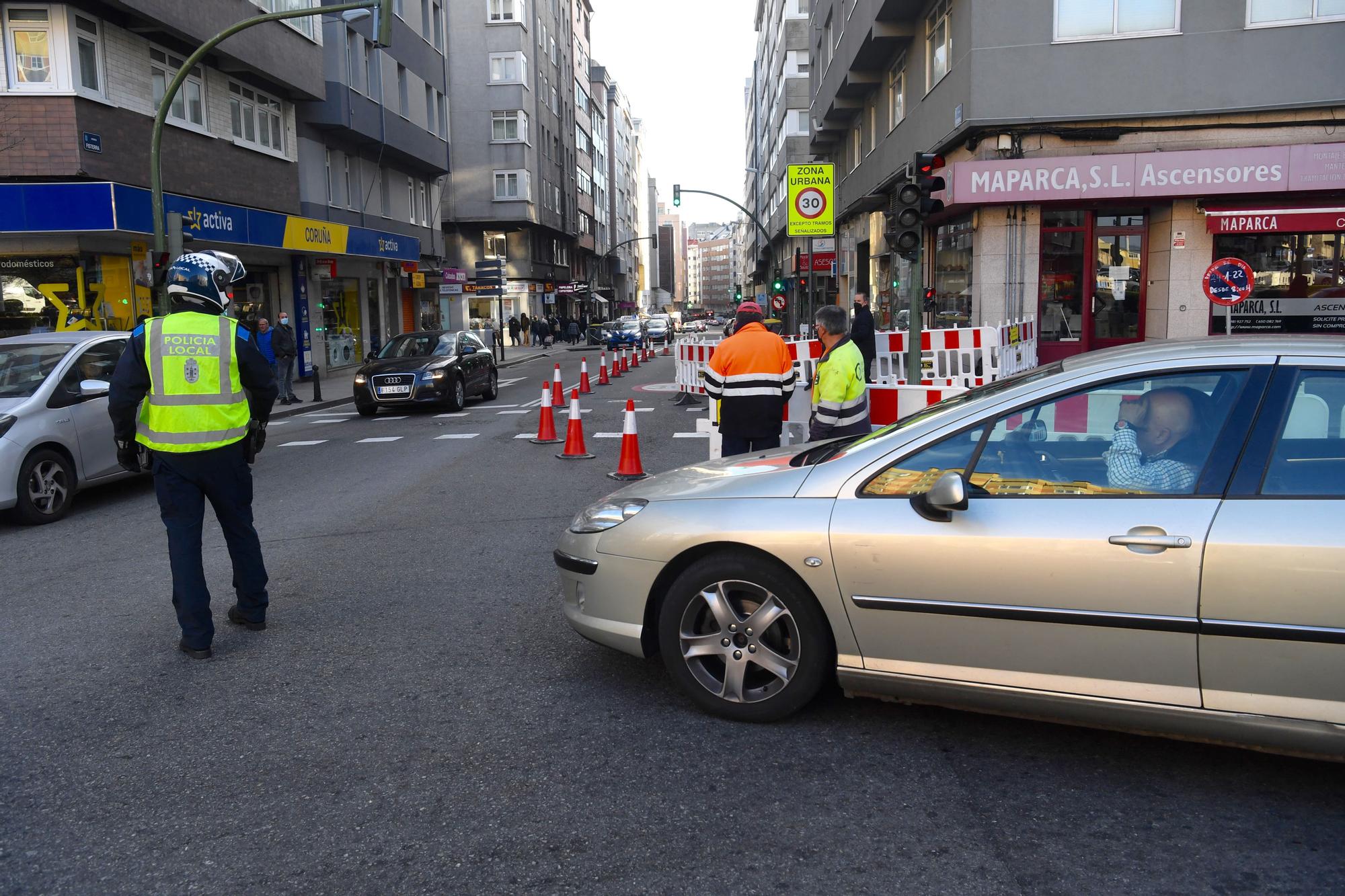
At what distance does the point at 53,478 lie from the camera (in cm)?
889

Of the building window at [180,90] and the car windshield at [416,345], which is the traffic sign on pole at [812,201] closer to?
the car windshield at [416,345]

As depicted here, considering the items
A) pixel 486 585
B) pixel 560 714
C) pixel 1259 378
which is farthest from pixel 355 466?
pixel 1259 378

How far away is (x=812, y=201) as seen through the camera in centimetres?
1859

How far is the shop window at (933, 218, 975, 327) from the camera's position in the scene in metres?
19.8

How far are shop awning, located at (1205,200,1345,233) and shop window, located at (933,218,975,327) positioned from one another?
4.14m

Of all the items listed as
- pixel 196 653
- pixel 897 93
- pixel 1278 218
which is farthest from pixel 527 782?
pixel 897 93

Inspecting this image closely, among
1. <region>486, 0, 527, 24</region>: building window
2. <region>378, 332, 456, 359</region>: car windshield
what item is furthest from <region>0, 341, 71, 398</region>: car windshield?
<region>486, 0, 527, 24</region>: building window

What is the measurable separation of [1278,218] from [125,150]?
20134 mm

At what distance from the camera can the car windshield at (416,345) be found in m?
18.8

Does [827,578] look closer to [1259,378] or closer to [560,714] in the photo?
[560,714]

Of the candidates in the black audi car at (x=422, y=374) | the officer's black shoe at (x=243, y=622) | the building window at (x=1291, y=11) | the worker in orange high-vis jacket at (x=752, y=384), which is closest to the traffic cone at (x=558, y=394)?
the black audi car at (x=422, y=374)

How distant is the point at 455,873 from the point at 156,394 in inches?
123

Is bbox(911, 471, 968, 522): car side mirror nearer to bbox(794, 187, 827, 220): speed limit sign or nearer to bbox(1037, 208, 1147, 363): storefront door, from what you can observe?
bbox(794, 187, 827, 220): speed limit sign

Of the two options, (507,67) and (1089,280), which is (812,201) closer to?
(1089,280)
